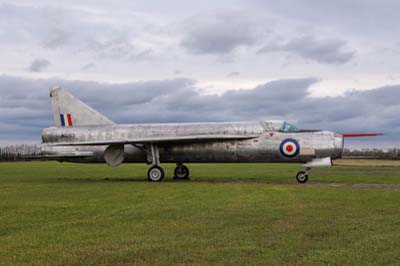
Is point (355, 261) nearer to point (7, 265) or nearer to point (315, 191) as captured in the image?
point (7, 265)

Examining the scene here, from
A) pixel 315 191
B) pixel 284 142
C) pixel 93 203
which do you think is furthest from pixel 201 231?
pixel 284 142

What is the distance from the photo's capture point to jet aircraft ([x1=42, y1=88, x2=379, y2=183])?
20359mm

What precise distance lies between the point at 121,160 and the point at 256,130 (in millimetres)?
5974

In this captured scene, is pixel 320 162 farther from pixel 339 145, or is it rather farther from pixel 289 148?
pixel 289 148

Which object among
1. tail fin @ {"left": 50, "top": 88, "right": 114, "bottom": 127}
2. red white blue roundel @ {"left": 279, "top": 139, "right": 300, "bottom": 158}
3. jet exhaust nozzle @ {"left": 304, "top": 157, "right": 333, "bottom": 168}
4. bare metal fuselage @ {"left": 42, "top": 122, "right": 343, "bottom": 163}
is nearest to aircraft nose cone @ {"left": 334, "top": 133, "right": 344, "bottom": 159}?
bare metal fuselage @ {"left": 42, "top": 122, "right": 343, "bottom": 163}

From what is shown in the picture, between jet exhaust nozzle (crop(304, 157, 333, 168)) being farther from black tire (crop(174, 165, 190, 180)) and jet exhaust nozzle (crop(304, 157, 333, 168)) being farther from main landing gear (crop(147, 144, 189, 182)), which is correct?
black tire (crop(174, 165, 190, 180))

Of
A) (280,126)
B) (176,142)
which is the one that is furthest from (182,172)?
(280,126)

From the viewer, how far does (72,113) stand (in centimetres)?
2405

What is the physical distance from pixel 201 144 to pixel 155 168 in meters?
2.17

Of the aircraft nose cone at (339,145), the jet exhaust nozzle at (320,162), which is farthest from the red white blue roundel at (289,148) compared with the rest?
the aircraft nose cone at (339,145)

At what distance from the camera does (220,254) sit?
251 inches

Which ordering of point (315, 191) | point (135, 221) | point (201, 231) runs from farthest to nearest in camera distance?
point (315, 191)
point (135, 221)
point (201, 231)

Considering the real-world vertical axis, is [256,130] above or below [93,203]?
above

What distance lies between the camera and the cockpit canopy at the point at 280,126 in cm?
2086
